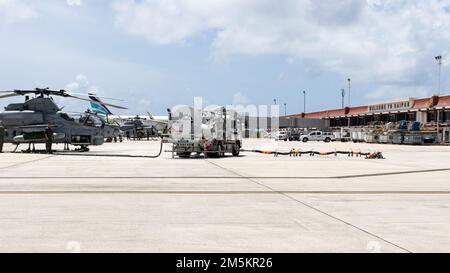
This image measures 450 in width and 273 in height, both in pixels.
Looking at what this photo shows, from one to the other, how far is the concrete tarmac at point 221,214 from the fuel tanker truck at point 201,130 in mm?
12399

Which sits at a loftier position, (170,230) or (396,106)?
(396,106)

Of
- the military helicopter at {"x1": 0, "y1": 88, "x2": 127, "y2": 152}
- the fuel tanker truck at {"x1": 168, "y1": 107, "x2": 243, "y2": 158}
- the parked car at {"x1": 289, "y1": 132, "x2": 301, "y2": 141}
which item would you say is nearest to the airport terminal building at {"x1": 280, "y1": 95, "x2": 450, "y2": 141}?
the parked car at {"x1": 289, "y1": 132, "x2": 301, "y2": 141}

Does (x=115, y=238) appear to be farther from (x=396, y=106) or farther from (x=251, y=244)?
(x=396, y=106)

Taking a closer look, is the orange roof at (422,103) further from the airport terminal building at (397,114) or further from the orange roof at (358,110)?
the orange roof at (358,110)

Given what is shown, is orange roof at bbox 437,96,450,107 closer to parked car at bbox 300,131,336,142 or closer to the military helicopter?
parked car at bbox 300,131,336,142

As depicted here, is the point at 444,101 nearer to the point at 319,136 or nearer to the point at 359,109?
the point at 319,136

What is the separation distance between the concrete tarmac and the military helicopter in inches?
692

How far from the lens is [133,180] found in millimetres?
16016

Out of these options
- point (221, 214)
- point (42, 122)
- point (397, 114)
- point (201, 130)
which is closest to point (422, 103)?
point (397, 114)

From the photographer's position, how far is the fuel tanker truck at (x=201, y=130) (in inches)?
1148

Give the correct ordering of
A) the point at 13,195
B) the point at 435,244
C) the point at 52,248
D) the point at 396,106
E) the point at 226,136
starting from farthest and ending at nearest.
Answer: the point at 396,106
the point at 226,136
the point at 13,195
the point at 435,244
the point at 52,248

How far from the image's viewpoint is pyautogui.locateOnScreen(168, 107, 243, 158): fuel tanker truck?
29.2m
